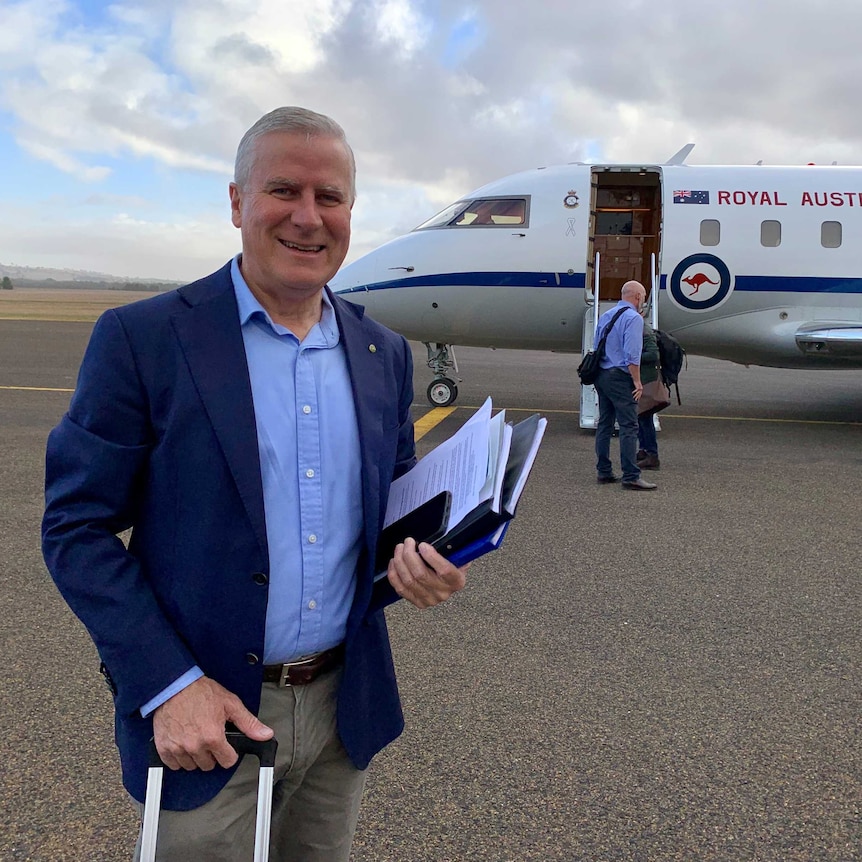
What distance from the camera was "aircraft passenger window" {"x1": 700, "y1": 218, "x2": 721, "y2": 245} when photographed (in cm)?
1107

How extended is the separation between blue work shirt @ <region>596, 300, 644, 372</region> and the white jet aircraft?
3067 mm

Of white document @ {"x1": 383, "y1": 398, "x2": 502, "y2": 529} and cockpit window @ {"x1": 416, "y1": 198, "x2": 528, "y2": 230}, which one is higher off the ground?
cockpit window @ {"x1": 416, "y1": 198, "x2": 528, "y2": 230}

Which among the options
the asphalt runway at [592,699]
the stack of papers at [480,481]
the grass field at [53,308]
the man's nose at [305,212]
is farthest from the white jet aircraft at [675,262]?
the man's nose at [305,212]

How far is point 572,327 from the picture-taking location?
1150cm

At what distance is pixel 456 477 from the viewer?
1.59 metres

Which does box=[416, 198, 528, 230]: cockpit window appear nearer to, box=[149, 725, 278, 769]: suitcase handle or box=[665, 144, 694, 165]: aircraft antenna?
box=[665, 144, 694, 165]: aircraft antenna

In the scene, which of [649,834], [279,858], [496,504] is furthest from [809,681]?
[496,504]

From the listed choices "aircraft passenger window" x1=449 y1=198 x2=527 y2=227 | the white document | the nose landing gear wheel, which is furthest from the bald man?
the white document

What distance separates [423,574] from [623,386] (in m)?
6.70

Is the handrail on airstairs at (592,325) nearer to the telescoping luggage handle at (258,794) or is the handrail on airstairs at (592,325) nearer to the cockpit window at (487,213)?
the cockpit window at (487,213)

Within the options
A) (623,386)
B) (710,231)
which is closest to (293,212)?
(623,386)

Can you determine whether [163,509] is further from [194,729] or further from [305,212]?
[305,212]

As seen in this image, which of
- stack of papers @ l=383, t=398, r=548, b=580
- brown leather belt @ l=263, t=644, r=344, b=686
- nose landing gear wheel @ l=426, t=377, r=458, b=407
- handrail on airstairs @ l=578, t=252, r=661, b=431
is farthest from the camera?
nose landing gear wheel @ l=426, t=377, r=458, b=407

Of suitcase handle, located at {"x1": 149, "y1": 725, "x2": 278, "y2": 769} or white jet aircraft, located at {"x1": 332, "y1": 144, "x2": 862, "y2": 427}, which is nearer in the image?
suitcase handle, located at {"x1": 149, "y1": 725, "x2": 278, "y2": 769}
